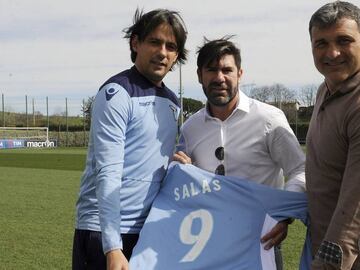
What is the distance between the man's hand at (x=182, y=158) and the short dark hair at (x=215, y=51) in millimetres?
588

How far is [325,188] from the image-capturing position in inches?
110

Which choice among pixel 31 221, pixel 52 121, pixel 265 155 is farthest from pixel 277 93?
pixel 265 155

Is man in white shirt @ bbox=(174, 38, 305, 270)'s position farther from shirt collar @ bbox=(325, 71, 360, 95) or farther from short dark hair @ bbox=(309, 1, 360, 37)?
short dark hair @ bbox=(309, 1, 360, 37)

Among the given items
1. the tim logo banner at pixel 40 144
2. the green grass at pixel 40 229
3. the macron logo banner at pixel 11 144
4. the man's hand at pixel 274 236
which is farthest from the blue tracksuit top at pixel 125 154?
the tim logo banner at pixel 40 144

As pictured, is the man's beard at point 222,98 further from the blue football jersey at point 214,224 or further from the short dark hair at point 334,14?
the short dark hair at point 334,14

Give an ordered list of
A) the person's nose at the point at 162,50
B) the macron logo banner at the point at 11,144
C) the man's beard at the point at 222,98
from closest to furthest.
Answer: the person's nose at the point at 162,50, the man's beard at the point at 222,98, the macron logo banner at the point at 11,144

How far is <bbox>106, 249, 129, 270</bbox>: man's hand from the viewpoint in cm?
287

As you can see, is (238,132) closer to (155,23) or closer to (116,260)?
(155,23)

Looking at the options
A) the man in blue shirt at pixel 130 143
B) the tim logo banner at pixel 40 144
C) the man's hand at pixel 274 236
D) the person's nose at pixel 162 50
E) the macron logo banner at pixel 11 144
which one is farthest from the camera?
the tim logo banner at pixel 40 144

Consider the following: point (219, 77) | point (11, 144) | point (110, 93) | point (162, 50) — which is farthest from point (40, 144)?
point (110, 93)

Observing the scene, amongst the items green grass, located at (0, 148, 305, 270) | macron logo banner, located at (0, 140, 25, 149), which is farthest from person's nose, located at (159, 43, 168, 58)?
macron logo banner, located at (0, 140, 25, 149)

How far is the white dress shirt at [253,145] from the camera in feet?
11.0

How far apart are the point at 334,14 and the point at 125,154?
1.37 metres

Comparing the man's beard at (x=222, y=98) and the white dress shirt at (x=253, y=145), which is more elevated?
the man's beard at (x=222, y=98)
